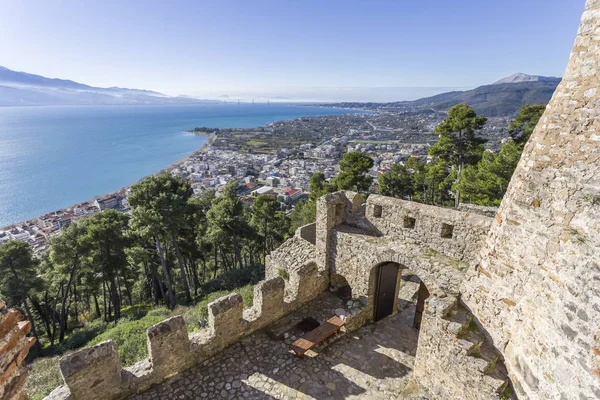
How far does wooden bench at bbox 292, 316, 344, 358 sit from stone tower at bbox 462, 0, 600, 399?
4.04 meters

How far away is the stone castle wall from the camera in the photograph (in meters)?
2.99

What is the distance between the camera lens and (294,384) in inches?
275

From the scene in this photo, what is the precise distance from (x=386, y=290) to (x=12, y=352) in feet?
28.5

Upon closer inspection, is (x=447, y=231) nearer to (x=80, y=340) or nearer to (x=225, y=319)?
(x=225, y=319)

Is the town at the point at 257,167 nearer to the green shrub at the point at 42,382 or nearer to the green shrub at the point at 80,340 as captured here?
the green shrub at the point at 80,340

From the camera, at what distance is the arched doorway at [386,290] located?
928 cm

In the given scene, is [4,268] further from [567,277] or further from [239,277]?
[567,277]

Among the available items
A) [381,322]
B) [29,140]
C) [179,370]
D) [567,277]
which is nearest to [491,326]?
[567,277]

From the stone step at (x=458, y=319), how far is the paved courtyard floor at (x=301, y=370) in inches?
79.4

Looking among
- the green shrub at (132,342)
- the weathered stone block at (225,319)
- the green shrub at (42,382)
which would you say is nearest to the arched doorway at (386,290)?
the weathered stone block at (225,319)

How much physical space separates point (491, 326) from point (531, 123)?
1900 centimetres

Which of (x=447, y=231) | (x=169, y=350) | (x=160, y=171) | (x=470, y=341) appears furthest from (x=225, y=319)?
(x=160, y=171)

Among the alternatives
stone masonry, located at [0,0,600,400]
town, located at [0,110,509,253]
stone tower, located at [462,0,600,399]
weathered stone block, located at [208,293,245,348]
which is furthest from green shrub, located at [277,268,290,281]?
town, located at [0,110,509,253]

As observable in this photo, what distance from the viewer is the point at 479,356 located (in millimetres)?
5477
